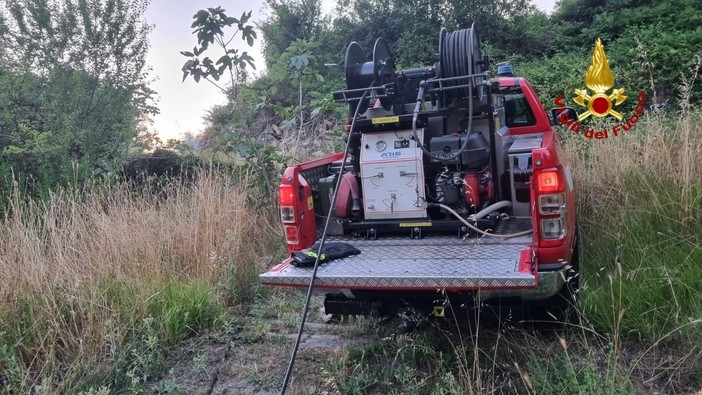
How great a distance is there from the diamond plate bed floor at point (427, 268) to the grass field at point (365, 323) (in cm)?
45

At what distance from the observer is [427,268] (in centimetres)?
313

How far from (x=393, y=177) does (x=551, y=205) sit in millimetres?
1215

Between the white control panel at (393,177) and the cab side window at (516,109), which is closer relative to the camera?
the white control panel at (393,177)

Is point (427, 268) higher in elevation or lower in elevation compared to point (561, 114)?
lower

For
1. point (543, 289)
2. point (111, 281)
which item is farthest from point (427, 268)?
point (111, 281)

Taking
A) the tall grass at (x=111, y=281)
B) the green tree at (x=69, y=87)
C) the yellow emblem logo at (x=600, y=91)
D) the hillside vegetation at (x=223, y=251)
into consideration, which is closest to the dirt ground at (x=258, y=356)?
the hillside vegetation at (x=223, y=251)

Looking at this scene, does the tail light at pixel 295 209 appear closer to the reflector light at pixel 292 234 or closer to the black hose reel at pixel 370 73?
the reflector light at pixel 292 234

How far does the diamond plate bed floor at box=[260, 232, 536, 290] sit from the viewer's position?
112 inches

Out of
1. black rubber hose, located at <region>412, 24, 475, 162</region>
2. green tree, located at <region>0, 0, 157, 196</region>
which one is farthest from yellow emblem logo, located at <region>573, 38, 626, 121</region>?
green tree, located at <region>0, 0, 157, 196</region>

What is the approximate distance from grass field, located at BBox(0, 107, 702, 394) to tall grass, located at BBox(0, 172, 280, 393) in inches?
0.5

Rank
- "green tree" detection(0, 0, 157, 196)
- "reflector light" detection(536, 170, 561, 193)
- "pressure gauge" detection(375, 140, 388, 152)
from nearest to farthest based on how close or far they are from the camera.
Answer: "reflector light" detection(536, 170, 561, 193), "pressure gauge" detection(375, 140, 388, 152), "green tree" detection(0, 0, 157, 196)

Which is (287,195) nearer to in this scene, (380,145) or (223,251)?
(380,145)

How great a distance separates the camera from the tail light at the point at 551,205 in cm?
302

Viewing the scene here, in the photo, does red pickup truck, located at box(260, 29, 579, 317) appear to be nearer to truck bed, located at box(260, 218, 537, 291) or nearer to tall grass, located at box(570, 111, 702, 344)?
truck bed, located at box(260, 218, 537, 291)
